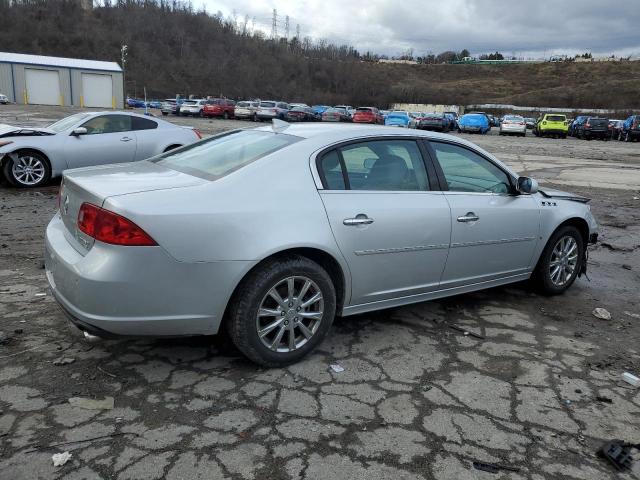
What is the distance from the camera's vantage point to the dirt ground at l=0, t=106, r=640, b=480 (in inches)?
99.9

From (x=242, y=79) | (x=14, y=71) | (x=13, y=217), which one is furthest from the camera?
(x=242, y=79)

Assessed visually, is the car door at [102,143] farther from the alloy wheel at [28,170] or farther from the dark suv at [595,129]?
the dark suv at [595,129]

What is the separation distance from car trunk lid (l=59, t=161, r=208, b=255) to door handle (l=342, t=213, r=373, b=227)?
0.94 m

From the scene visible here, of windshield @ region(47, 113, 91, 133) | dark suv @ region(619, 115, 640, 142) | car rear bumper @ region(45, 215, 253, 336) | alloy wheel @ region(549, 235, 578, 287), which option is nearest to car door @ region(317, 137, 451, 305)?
car rear bumper @ region(45, 215, 253, 336)

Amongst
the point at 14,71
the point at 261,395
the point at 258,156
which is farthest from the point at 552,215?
the point at 14,71

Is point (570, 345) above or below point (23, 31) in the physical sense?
below

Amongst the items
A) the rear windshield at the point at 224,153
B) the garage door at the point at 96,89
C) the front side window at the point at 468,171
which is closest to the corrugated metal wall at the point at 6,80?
the garage door at the point at 96,89

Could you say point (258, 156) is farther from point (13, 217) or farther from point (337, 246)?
point (13, 217)

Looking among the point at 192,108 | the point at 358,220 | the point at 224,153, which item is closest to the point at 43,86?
the point at 192,108

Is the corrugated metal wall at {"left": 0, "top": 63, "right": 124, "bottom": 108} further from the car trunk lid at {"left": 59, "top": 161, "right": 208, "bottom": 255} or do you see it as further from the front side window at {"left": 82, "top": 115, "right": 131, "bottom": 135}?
the car trunk lid at {"left": 59, "top": 161, "right": 208, "bottom": 255}

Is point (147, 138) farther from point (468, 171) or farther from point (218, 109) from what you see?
point (218, 109)

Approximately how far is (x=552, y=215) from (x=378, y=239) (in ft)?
7.05

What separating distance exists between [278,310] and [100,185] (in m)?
1.32

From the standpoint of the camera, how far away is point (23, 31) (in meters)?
83.9
